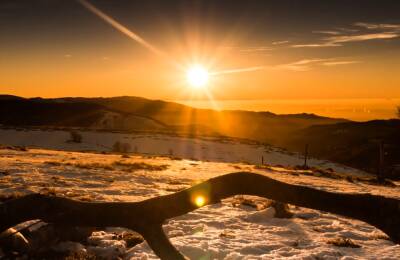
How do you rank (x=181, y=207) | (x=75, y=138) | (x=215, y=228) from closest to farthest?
1. (x=181, y=207)
2. (x=215, y=228)
3. (x=75, y=138)

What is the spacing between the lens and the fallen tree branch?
10.0ft

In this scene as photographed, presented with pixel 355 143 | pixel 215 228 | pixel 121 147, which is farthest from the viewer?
pixel 355 143

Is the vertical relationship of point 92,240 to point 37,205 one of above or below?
below

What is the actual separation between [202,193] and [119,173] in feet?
60.9

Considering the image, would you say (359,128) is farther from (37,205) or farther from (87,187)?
(37,205)

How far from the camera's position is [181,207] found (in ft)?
11.4

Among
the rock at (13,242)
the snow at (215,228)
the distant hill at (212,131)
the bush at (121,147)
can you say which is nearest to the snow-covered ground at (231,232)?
the snow at (215,228)

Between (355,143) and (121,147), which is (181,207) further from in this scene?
(355,143)

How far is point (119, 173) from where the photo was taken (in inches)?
838

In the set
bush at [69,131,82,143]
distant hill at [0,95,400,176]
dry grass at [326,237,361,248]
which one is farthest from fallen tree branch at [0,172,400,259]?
distant hill at [0,95,400,176]

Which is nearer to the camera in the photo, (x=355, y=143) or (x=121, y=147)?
(x=121, y=147)

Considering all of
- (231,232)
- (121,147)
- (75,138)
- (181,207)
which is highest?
(181,207)

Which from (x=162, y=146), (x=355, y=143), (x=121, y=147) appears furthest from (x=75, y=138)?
(x=355, y=143)

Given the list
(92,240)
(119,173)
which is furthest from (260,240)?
(119,173)
